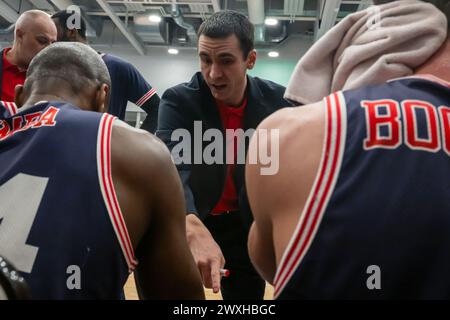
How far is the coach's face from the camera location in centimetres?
253

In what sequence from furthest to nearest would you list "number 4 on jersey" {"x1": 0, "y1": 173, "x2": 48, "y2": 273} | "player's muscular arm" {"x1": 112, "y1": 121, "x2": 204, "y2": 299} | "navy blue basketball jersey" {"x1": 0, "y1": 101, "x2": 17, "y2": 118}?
"navy blue basketball jersey" {"x1": 0, "y1": 101, "x2": 17, "y2": 118}, "player's muscular arm" {"x1": 112, "y1": 121, "x2": 204, "y2": 299}, "number 4 on jersey" {"x1": 0, "y1": 173, "x2": 48, "y2": 273}

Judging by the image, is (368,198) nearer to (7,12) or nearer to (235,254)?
(235,254)

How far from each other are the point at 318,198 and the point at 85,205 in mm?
638

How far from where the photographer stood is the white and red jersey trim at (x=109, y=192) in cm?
128

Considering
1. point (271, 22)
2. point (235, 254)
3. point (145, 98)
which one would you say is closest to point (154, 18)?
point (271, 22)

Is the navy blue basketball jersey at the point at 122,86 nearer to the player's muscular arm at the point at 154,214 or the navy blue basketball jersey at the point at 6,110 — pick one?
the navy blue basketball jersey at the point at 6,110

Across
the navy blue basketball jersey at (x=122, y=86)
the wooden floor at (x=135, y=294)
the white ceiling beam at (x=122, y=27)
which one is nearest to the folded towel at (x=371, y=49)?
the navy blue basketball jersey at (x=122, y=86)

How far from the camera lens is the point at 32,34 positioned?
2.88 metres

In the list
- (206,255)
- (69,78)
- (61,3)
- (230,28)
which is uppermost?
(61,3)

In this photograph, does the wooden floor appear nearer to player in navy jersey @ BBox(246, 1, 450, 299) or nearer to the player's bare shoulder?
the player's bare shoulder

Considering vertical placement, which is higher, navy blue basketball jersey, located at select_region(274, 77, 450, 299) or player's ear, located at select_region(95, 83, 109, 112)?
player's ear, located at select_region(95, 83, 109, 112)

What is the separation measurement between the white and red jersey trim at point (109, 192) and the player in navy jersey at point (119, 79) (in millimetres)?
1795

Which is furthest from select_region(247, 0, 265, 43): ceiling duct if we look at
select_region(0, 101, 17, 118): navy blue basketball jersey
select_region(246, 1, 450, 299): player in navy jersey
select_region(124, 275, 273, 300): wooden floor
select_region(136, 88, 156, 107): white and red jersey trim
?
select_region(246, 1, 450, 299): player in navy jersey

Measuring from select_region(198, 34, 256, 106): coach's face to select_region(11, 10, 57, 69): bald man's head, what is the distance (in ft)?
3.21
